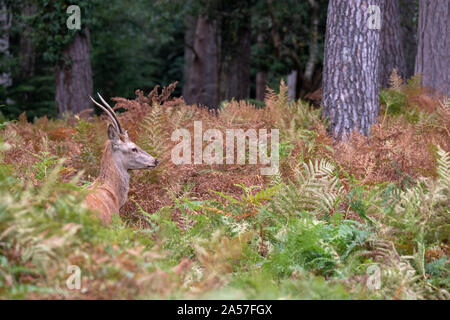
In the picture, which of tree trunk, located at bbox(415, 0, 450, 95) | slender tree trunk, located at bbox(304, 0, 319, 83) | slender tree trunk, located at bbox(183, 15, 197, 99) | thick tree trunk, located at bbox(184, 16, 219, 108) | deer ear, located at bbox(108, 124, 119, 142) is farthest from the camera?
slender tree trunk, located at bbox(183, 15, 197, 99)

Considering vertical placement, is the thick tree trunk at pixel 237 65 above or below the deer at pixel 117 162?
above

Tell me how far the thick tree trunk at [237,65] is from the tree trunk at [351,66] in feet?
34.8

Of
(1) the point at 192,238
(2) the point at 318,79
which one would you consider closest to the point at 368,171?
(1) the point at 192,238

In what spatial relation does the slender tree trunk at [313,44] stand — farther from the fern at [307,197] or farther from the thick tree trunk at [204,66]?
the fern at [307,197]

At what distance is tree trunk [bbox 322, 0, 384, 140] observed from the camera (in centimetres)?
771

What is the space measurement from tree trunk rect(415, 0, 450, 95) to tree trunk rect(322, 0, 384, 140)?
2.78 m

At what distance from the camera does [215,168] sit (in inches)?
280

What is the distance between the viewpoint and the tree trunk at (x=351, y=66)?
771cm

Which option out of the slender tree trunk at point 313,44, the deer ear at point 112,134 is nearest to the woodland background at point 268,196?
the deer ear at point 112,134

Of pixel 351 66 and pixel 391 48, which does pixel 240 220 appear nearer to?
pixel 351 66

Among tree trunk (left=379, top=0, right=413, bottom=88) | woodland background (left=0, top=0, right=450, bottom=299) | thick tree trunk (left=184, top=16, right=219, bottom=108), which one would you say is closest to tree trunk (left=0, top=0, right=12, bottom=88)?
woodland background (left=0, top=0, right=450, bottom=299)

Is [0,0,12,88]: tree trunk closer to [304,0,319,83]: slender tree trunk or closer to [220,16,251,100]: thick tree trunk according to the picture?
[220,16,251,100]: thick tree trunk

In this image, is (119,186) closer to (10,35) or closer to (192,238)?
(192,238)

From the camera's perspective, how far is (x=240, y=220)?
5.54 meters
